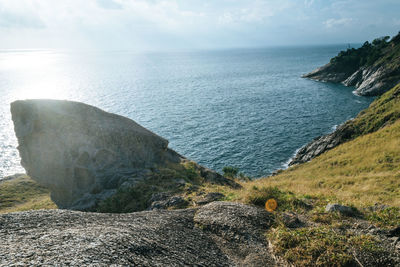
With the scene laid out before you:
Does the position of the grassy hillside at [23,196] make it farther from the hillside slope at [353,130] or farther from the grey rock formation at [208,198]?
the hillside slope at [353,130]

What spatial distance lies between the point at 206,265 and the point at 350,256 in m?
5.93

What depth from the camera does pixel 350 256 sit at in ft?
34.5

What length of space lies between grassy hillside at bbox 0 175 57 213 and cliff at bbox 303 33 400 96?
132097 millimetres

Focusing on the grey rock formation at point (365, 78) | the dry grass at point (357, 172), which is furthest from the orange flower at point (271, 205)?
the grey rock formation at point (365, 78)

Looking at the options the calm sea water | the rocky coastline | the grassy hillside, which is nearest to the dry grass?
the rocky coastline

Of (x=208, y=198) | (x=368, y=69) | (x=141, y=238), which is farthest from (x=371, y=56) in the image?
(x=141, y=238)

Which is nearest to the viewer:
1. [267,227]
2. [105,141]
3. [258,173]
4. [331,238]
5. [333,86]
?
[331,238]

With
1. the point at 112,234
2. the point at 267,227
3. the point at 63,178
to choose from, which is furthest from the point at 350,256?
the point at 63,178

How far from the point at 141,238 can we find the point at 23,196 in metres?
39.3

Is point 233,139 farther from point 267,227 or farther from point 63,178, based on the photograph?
point 267,227

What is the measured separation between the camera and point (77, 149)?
33062 mm

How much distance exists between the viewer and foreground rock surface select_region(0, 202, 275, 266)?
31.0ft

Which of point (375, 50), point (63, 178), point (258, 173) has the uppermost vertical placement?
point (375, 50)

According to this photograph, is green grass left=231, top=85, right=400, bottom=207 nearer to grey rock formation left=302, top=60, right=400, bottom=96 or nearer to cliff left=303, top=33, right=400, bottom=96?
grey rock formation left=302, top=60, right=400, bottom=96
